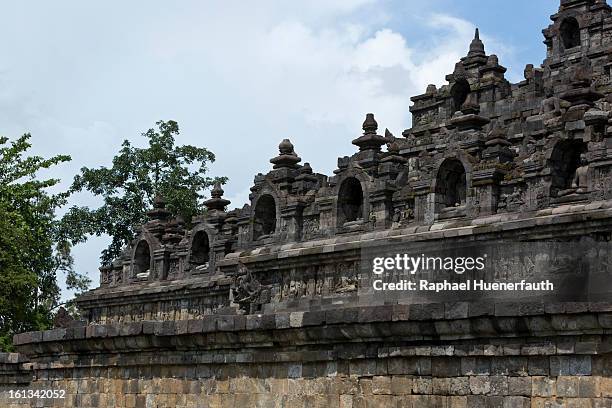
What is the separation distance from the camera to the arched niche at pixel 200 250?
37.5 m

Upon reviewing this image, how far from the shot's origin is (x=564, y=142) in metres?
24.7

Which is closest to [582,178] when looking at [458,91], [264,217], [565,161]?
[565,161]

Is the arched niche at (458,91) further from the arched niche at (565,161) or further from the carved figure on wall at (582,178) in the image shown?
the carved figure on wall at (582,178)

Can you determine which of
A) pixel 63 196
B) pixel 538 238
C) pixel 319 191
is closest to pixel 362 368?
pixel 538 238

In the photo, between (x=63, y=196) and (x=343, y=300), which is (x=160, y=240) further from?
(x=343, y=300)

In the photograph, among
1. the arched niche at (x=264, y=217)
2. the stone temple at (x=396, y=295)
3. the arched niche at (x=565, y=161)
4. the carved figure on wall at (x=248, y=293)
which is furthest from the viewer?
the arched niche at (x=264, y=217)

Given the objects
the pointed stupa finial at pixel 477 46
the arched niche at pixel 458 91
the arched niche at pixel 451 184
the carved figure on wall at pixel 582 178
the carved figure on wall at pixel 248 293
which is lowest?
the carved figure on wall at pixel 248 293

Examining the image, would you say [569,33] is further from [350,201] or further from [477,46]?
[350,201]

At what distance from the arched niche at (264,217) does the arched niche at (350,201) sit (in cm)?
319

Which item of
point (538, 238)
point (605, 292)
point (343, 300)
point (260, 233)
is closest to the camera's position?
point (605, 292)

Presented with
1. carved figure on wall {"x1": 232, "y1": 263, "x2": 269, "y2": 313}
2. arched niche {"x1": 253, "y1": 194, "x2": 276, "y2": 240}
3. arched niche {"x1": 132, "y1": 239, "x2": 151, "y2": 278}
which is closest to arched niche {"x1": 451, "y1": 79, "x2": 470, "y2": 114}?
arched niche {"x1": 253, "y1": 194, "x2": 276, "y2": 240}

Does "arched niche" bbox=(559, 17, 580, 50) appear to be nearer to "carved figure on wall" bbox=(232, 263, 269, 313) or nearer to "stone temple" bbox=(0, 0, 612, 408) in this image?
"stone temple" bbox=(0, 0, 612, 408)

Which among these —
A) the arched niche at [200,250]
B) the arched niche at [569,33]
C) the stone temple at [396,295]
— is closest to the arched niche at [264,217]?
the stone temple at [396,295]

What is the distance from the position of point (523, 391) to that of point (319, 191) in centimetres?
1986
